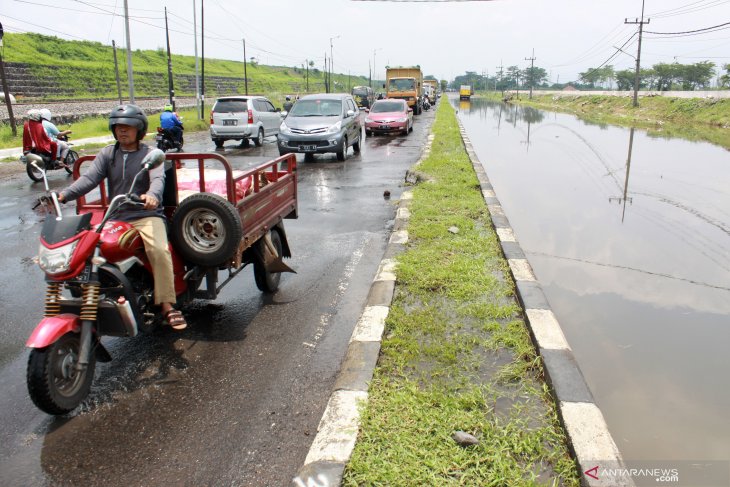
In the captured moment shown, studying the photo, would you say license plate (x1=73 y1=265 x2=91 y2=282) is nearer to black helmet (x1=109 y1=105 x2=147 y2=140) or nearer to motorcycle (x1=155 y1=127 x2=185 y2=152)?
black helmet (x1=109 y1=105 x2=147 y2=140)

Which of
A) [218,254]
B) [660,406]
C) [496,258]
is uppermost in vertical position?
[218,254]

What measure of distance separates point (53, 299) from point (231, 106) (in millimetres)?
15980

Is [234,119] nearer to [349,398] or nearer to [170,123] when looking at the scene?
[170,123]

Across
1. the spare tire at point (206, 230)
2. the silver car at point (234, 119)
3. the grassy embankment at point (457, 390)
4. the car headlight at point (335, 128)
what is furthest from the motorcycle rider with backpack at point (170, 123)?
the spare tire at point (206, 230)

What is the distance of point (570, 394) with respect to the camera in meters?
3.26

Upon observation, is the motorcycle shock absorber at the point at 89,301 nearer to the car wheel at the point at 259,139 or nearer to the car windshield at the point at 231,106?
the car windshield at the point at 231,106

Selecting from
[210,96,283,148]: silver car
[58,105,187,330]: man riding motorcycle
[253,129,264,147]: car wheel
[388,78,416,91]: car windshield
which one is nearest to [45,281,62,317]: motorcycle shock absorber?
[58,105,187,330]: man riding motorcycle

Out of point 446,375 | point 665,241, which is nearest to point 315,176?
point 665,241

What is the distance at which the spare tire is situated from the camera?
3.97 m

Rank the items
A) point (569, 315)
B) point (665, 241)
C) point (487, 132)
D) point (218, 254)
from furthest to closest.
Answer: point (487, 132) → point (665, 241) → point (569, 315) → point (218, 254)

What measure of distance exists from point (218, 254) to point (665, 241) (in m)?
6.44

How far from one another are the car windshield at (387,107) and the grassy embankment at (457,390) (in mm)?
18254

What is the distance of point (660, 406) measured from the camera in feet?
11.8

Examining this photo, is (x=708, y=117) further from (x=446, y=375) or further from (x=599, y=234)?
(x=446, y=375)
